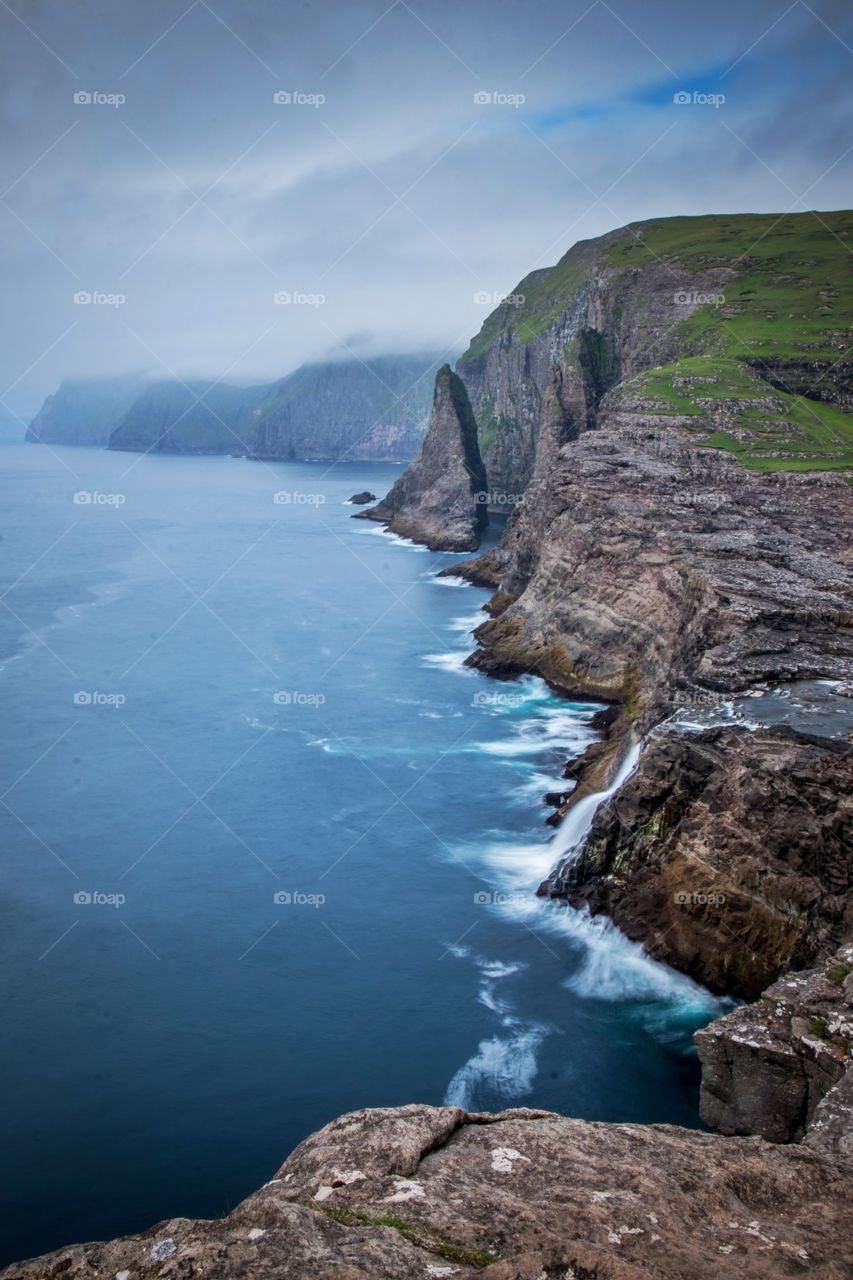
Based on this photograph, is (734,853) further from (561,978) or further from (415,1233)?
(415,1233)

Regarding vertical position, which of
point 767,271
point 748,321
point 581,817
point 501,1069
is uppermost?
point 767,271

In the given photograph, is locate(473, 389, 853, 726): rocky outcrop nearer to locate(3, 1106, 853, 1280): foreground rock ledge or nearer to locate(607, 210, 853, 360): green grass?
locate(607, 210, 853, 360): green grass

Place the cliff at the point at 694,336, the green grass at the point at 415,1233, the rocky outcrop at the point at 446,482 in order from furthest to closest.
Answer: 1. the rocky outcrop at the point at 446,482
2. the cliff at the point at 694,336
3. the green grass at the point at 415,1233

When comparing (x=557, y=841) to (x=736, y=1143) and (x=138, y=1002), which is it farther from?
(x=736, y=1143)

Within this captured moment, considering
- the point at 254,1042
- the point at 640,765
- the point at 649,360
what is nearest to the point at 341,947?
the point at 254,1042

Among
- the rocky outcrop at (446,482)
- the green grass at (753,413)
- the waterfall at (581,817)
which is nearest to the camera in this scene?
the waterfall at (581,817)

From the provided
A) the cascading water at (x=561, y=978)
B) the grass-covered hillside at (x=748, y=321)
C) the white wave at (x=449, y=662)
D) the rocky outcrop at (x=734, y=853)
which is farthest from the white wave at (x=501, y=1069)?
the grass-covered hillside at (x=748, y=321)

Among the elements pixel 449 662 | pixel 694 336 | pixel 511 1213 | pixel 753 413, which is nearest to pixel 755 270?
pixel 694 336

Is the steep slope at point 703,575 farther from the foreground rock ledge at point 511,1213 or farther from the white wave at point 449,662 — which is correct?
the foreground rock ledge at point 511,1213

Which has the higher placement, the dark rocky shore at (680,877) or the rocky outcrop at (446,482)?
the rocky outcrop at (446,482)
